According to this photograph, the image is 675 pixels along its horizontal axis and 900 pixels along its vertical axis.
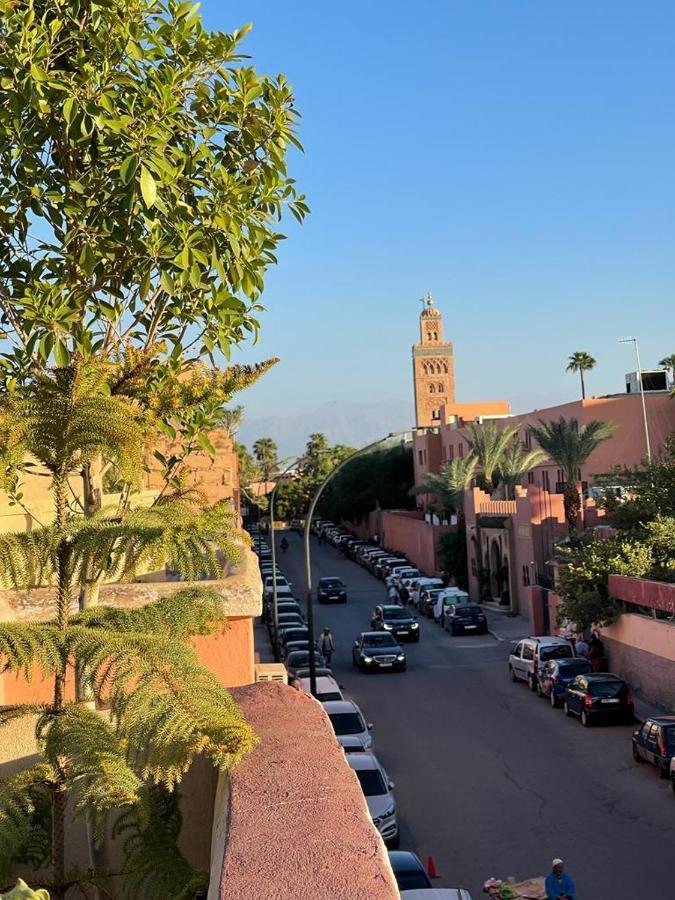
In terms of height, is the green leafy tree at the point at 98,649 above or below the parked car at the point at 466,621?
above

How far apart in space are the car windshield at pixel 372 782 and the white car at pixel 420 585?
3360 centimetres

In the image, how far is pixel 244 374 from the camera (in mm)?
8703

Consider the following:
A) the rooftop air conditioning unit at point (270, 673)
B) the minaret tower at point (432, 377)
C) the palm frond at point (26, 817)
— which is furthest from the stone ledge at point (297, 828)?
the minaret tower at point (432, 377)

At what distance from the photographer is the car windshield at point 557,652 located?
3006cm

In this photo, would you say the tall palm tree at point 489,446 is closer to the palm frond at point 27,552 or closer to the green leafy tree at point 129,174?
the green leafy tree at point 129,174

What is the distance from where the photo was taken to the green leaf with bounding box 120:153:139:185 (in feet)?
21.5

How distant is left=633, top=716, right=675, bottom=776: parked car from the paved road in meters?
0.28

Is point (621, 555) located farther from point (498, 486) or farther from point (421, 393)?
point (421, 393)

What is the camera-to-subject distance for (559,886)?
42.6 feet

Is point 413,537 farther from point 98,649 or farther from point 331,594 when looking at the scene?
point 98,649

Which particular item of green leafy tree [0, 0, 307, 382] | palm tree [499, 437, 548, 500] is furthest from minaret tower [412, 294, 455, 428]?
green leafy tree [0, 0, 307, 382]

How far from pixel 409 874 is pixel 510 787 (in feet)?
24.8

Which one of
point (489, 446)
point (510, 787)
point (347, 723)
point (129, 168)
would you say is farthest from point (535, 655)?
point (489, 446)

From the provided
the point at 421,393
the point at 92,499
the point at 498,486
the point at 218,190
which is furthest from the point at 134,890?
the point at 421,393
